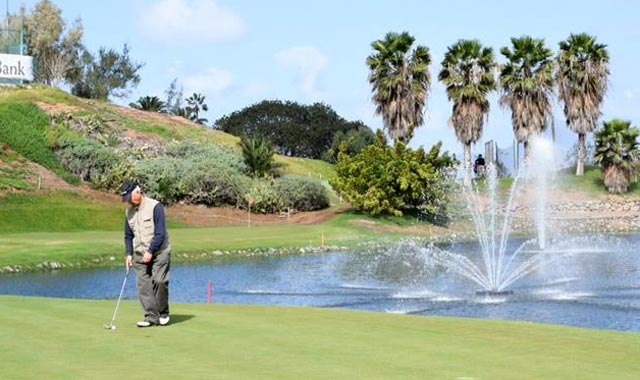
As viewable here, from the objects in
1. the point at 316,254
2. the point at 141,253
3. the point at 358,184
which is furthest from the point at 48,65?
the point at 141,253

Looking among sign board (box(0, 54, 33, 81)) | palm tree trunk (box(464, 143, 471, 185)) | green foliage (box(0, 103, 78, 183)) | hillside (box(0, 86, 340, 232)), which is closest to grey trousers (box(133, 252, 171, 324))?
hillside (box(0, 86, 340, 232))

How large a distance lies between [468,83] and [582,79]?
10375 millimetres

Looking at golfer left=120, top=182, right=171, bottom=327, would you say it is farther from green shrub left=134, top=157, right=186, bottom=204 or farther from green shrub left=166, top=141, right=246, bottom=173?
green shrub left=166, top=141, right=246, bottom=173

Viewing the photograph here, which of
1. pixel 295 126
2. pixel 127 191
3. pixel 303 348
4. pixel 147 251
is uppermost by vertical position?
pixel 295 126

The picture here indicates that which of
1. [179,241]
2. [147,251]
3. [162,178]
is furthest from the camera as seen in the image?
[162,178]

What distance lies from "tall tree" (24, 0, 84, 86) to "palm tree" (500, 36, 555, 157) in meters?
51.4

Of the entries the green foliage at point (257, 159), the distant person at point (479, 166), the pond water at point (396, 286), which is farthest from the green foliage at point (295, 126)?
the pond water at point (396, 286)

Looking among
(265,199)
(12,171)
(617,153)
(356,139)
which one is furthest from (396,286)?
(356,139)

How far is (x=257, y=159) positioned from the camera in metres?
71.3

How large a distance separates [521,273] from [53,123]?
161ft

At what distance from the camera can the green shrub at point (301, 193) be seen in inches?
2606

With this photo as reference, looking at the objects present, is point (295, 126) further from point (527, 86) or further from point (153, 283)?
point (153, 283)

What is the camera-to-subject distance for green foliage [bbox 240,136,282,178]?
71.1m

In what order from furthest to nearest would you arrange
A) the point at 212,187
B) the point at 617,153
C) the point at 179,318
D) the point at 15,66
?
the point at 15,66 → the point at 617,153 → the point at 212,187 → the point at 179,318
